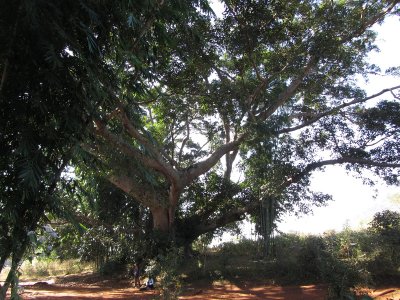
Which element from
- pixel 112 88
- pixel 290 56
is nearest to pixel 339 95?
pixel 290 56

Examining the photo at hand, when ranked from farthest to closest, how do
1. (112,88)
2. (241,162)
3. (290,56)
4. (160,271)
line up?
(241,162) < (290,56) < (160,271) < (112,88)

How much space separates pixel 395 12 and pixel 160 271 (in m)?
9.40

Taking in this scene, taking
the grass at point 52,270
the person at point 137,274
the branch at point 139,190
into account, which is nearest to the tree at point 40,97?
the branch at point 139,190

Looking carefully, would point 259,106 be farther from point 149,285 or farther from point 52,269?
point 52,269

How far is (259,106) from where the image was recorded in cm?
1174

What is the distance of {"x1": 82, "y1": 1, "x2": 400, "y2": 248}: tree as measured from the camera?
9.56 metres

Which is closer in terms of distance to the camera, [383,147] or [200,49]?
[200,49]

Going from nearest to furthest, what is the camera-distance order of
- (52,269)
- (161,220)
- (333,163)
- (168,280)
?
(168,280) → (333,163) → (161,220) → (52,269)

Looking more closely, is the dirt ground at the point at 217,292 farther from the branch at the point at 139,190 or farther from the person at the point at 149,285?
the branch at the point at 139,190

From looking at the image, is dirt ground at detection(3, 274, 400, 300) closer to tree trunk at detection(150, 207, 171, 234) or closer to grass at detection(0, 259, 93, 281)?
tree trunk at detection(150, 207, 171, 234)

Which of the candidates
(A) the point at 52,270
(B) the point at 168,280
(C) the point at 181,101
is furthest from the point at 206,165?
(A) the point at 52,270

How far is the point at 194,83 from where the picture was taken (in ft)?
34.8

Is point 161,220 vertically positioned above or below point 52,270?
above

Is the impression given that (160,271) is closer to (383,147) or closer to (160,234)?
(160,234)
